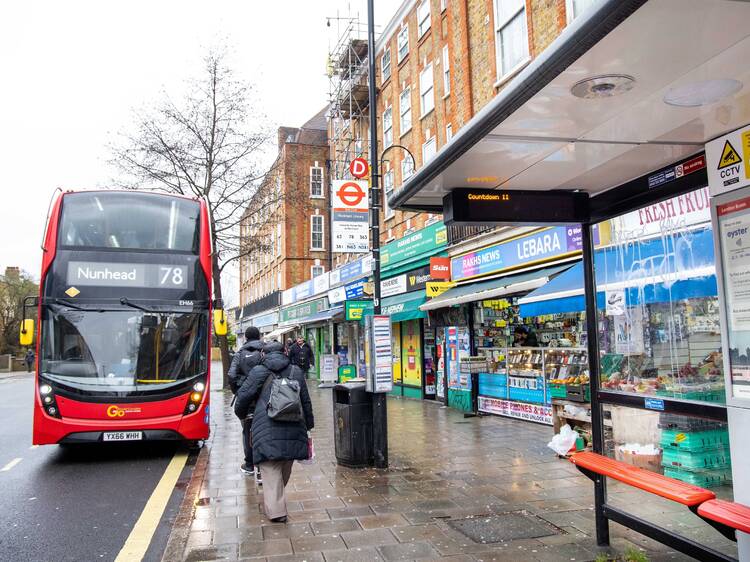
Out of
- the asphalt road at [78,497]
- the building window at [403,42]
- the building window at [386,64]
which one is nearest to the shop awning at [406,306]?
→ the asphalt road at [78,497]

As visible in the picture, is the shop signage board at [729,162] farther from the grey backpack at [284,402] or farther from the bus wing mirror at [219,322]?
the bus wing mirror at [219,322]

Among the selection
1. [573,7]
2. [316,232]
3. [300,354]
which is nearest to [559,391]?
[573,7]

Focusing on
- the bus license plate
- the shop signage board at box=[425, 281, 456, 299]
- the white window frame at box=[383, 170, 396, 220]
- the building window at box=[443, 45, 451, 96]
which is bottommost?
the bus license plate

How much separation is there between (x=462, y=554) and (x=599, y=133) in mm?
3253

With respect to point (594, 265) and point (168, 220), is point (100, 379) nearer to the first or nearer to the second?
point (168, 220)

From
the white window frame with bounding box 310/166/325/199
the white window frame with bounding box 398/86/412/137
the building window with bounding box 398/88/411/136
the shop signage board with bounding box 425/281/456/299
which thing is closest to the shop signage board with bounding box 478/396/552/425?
the shop signage board with bounding box 425/281/456/299

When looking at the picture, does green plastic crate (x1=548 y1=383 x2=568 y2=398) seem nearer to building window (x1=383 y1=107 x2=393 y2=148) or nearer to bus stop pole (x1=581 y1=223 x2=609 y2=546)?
bus stop pole (x1=581 y1=223 x2=609 y2=546)

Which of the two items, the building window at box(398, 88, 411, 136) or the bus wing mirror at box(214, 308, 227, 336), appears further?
the building window at box(398, 88, 411, 136)

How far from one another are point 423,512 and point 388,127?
19.2m

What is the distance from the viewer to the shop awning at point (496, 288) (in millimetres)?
10727

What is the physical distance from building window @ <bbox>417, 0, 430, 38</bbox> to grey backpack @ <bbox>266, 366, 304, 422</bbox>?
16945 mm

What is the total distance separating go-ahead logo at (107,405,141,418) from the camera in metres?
8.73

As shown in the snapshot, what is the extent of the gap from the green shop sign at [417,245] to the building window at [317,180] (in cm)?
2075

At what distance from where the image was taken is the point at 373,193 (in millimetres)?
8422
